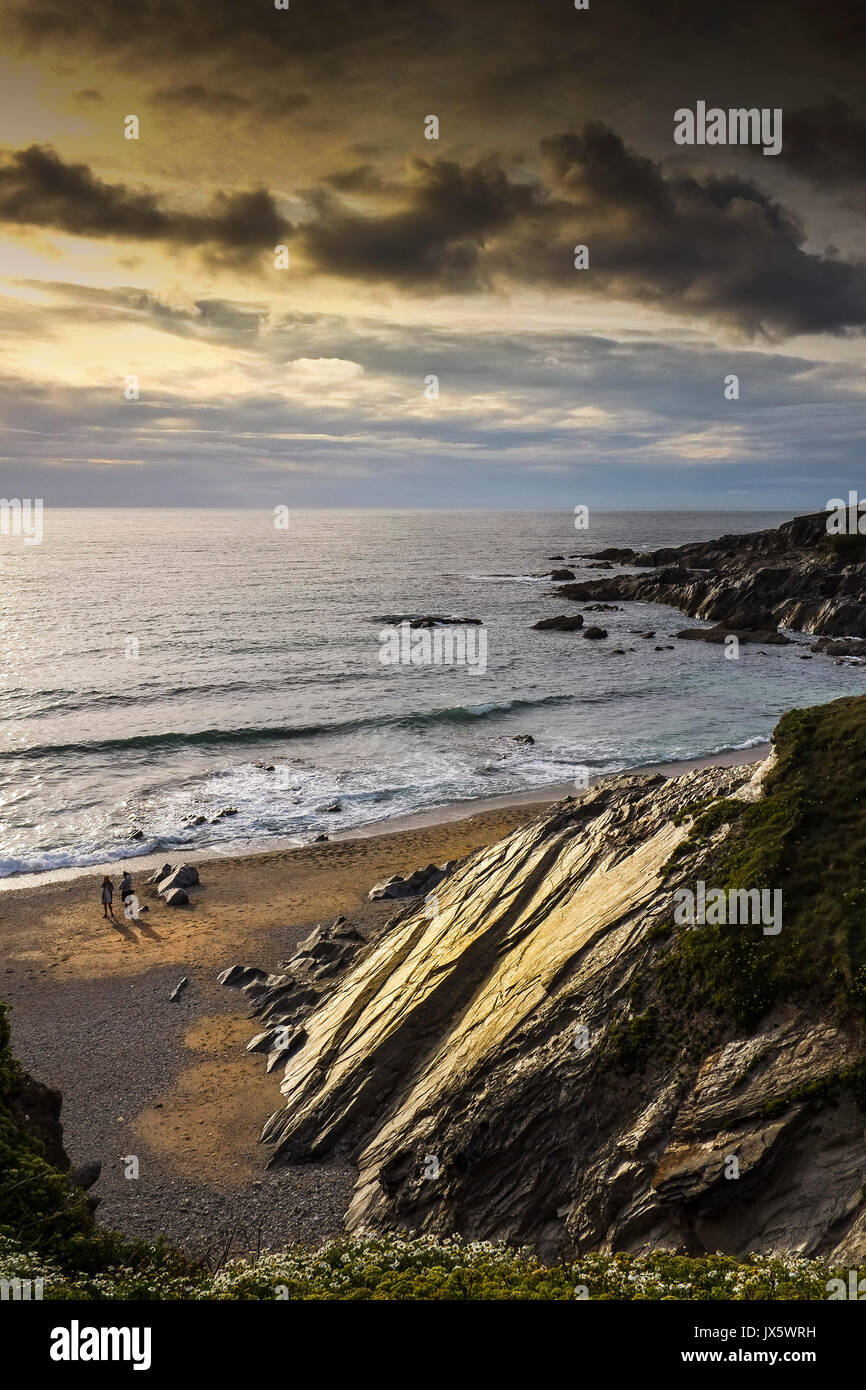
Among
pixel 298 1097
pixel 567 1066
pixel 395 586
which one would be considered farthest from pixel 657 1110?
pixel 395 586

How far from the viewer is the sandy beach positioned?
17250 millimetres

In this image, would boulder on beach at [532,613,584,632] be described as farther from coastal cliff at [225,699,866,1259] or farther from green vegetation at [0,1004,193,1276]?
green vegetation at [0,1004,193,1276]

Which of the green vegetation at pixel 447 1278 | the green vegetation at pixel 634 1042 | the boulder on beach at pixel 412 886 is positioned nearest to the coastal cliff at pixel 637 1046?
the green vegetation at pixel 634 1042

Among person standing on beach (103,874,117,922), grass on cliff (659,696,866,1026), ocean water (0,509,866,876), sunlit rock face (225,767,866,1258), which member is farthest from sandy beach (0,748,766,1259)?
grass on cliff (659,696,866,1026)

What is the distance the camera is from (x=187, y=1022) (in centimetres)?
2462

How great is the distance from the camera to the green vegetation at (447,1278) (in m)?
8.94

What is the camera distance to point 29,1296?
8.73 meters

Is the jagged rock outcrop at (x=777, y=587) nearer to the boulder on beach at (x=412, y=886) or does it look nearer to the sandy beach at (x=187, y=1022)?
the sandy beach at (x=187, y=1022)

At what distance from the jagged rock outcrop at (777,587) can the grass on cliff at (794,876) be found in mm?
77417

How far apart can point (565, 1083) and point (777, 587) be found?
9278 cm

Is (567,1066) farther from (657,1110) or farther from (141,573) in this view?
(141,573)

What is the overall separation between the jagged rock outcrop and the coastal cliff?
3081 inches

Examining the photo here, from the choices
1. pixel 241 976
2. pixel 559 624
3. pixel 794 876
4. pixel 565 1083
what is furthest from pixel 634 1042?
pixel 559 624

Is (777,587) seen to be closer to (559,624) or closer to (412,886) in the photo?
(559,624)
